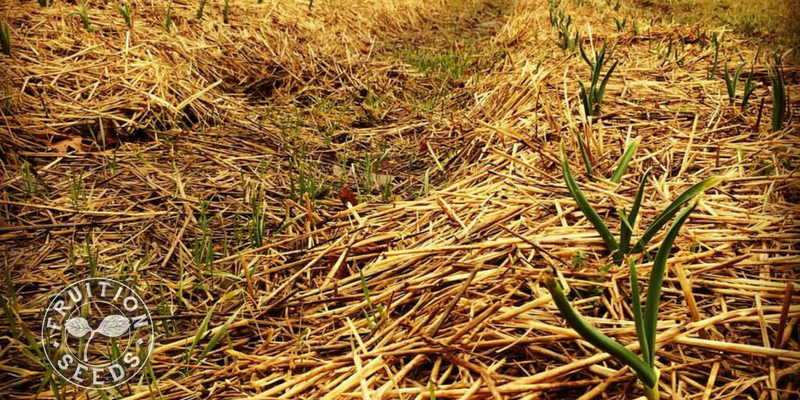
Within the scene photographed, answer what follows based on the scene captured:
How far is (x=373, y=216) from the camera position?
173 cm

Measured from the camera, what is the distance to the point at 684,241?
3.97 feet

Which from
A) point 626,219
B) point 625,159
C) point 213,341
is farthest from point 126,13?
point 626,219

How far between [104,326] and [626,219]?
1.36m

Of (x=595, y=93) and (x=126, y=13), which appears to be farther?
(x=126, y=13)

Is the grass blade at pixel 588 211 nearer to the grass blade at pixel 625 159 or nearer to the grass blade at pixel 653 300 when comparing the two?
the grass blade at pixel 653 300

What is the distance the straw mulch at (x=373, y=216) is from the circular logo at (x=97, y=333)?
0.05m

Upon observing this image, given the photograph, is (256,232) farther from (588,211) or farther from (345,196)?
(588,211)

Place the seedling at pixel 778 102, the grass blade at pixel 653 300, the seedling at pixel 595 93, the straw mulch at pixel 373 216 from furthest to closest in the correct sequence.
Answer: the seedling at pixel 595 93, the seedling at pixel 778 102, the straw mulch at pixel 373 216, the grass blade at pixel 653 300

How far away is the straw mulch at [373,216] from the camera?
0.99 meters

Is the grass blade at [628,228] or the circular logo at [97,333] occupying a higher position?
the grass blade at [628,228]

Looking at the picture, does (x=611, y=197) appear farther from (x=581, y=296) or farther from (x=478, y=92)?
(x=478, y=92)

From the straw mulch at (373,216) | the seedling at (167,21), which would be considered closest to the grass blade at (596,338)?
the straw mulch at (373,216)

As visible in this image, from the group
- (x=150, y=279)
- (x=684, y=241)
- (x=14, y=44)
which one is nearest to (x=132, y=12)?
(x=14, y=44)

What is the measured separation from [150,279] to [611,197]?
4.63 feet
